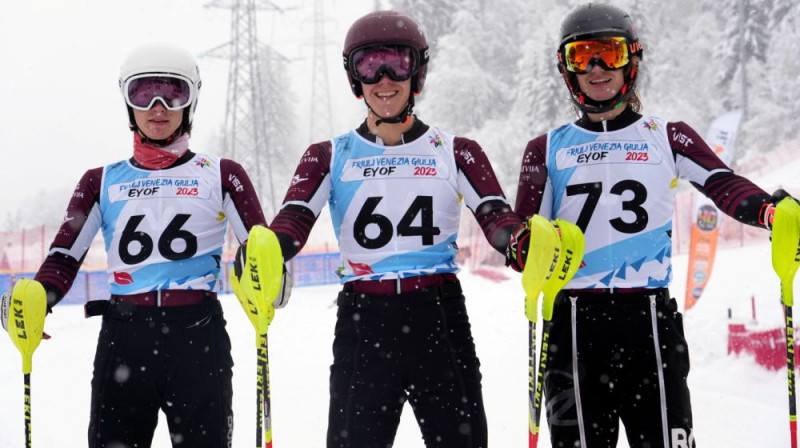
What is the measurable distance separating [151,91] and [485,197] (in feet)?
6.47

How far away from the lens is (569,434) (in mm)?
3393

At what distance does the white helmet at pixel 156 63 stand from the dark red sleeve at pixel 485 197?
5.40 ft

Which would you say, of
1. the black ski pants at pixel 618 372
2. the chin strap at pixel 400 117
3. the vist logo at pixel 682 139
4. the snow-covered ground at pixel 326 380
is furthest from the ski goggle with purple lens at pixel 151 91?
the snow-covered ground at pixel 326 380

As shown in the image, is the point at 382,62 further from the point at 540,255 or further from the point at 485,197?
the point at 540,255

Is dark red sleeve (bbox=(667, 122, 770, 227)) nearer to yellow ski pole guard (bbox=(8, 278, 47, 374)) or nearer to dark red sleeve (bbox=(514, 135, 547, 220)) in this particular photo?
dark red sleeve (bbox=(514, 135, 547, 220))

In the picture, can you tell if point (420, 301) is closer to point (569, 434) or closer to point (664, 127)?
point (569, 434)

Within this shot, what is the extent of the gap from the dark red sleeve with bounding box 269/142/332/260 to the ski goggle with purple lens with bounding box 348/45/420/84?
400 millimetres

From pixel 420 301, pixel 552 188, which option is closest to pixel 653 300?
pixel 552 188

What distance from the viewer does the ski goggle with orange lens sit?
12.0ft

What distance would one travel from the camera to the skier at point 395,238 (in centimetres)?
323

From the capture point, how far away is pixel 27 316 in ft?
11.8

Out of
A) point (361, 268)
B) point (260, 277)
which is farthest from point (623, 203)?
point (260, 277)

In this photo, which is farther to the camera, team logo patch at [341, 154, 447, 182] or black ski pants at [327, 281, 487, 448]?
team logo patch at [341, 154, 447, 182]

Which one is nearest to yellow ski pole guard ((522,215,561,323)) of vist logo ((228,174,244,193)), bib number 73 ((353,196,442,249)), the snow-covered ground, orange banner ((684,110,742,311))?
bib number 73 ((353,196,442,249))
